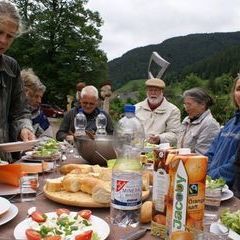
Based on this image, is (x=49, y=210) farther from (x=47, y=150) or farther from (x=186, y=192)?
(x=47, y=150)

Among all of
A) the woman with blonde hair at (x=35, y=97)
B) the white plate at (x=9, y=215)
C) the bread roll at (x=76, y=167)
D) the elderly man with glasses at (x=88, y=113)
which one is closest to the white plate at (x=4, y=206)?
the white plate at (x=9, y=215)

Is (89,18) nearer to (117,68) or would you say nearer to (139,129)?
(117,68)

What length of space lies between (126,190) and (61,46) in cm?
2814

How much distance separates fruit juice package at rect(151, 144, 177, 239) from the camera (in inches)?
50.2

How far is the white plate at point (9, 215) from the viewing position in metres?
1.38

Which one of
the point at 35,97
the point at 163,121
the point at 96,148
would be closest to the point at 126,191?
the point at 96,148

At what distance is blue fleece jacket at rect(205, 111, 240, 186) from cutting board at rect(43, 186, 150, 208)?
3.95ft

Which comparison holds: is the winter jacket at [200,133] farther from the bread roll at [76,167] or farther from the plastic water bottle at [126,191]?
the plastic water bottle at [126,191]

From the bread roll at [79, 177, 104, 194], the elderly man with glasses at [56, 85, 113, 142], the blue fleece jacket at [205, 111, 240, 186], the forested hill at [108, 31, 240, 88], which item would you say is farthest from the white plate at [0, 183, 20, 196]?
the forested hill at [108, 31, 240, 88]

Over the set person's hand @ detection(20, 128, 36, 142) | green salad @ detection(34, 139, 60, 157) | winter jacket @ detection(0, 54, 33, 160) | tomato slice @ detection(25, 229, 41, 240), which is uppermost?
winter jacket @ detection(0, 54, 33, 160)

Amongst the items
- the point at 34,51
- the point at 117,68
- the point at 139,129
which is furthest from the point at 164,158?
the point at 117,68

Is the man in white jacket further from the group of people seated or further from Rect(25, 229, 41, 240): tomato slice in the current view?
Rect(25, 229, 41, 240): tomato slice

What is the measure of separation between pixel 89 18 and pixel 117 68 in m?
22.2

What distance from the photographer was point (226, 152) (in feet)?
9.86
